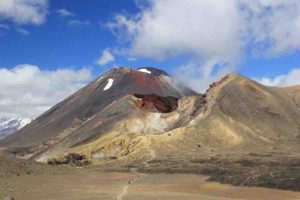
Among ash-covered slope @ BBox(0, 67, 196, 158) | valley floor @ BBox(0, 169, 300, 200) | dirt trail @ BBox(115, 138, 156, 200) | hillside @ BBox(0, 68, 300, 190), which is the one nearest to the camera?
valley floor @ BBox(0, 169, 300, 200)

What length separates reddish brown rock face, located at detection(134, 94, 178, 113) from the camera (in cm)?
14068

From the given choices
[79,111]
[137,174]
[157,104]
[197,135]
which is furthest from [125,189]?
[79,111]

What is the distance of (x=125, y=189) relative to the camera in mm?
53938

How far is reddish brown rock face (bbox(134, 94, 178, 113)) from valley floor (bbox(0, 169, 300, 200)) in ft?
234

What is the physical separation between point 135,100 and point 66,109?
54.1 meters

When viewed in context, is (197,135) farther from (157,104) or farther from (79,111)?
(79,111)

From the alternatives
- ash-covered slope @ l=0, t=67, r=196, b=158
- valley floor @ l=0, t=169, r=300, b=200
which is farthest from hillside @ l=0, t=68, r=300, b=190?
valley floor @ l=0, t=169, r=300, b=200

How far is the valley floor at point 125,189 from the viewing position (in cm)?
4528

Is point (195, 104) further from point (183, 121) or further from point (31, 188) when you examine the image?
point (31, 188)

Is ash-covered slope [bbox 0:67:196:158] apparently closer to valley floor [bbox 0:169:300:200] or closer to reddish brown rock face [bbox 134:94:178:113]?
reddish brown rock face [bbox 134:94:178:113]

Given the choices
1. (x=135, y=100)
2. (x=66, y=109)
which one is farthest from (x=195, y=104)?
(x=66, y=109)

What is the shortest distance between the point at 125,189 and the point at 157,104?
89.6m

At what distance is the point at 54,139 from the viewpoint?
158625 mm

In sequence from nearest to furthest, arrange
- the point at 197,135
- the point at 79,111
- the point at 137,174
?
the point at 137,174 → the point at 197,135 → the point at 79,111
